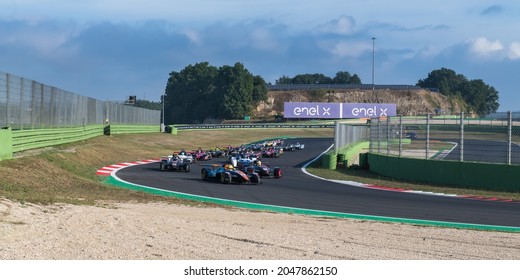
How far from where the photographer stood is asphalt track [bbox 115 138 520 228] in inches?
580

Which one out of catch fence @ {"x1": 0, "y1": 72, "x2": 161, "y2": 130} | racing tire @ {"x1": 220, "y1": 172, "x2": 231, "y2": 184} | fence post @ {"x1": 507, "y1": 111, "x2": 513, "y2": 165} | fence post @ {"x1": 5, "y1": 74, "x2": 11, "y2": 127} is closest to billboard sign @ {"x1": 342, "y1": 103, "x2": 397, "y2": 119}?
catch fence @ {"x1": 0, "y1": 72, "x2": 161, "y2": 130}

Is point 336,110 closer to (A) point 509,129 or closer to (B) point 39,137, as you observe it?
(B) point 39,137

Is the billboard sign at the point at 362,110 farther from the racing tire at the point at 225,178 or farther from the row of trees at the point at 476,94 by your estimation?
the racing tire at the point at 225,178

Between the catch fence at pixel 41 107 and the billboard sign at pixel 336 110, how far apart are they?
196 ft

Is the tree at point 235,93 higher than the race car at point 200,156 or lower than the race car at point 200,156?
higher

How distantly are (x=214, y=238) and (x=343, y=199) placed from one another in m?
8.74

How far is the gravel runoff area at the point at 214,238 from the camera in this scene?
26.1 feet

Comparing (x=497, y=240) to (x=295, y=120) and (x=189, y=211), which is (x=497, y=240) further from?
(x=295, y=120)

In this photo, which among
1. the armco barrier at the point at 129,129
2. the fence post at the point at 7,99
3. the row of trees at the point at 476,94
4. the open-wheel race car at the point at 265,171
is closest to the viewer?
the fence post at the point at 7,99

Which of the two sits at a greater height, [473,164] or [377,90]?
[377,90]

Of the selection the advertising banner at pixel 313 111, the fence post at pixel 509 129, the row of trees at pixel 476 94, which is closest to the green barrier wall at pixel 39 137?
the fence post at pixel 509 129
